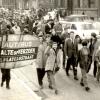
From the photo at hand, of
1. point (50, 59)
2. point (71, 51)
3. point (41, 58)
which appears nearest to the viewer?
point (50, 59)

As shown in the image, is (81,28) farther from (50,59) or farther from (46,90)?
(50,59)

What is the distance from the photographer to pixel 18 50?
778cm

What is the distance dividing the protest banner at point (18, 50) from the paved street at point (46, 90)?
337 centimetres

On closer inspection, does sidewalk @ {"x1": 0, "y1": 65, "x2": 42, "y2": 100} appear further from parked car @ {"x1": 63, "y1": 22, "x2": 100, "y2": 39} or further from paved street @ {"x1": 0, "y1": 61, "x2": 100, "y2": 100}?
parked car @ {"x1": 63, "y1": 22, "x2": 100, "y2": 39}

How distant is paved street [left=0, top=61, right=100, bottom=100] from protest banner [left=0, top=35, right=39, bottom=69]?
3373mm

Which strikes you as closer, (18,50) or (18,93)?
(18,50)

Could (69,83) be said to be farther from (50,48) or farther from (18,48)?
(18,48)

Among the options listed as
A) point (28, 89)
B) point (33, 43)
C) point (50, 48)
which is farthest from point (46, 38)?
point (33, 43)

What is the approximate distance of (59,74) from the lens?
16.0m

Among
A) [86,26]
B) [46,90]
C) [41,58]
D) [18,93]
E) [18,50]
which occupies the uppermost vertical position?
[18,50]

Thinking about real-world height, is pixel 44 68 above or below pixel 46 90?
Answer: above

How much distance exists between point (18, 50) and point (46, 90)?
5313 mm

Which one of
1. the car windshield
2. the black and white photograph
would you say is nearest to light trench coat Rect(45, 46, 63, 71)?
the black and white photograph

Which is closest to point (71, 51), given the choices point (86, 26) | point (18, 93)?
point (18, 93)
